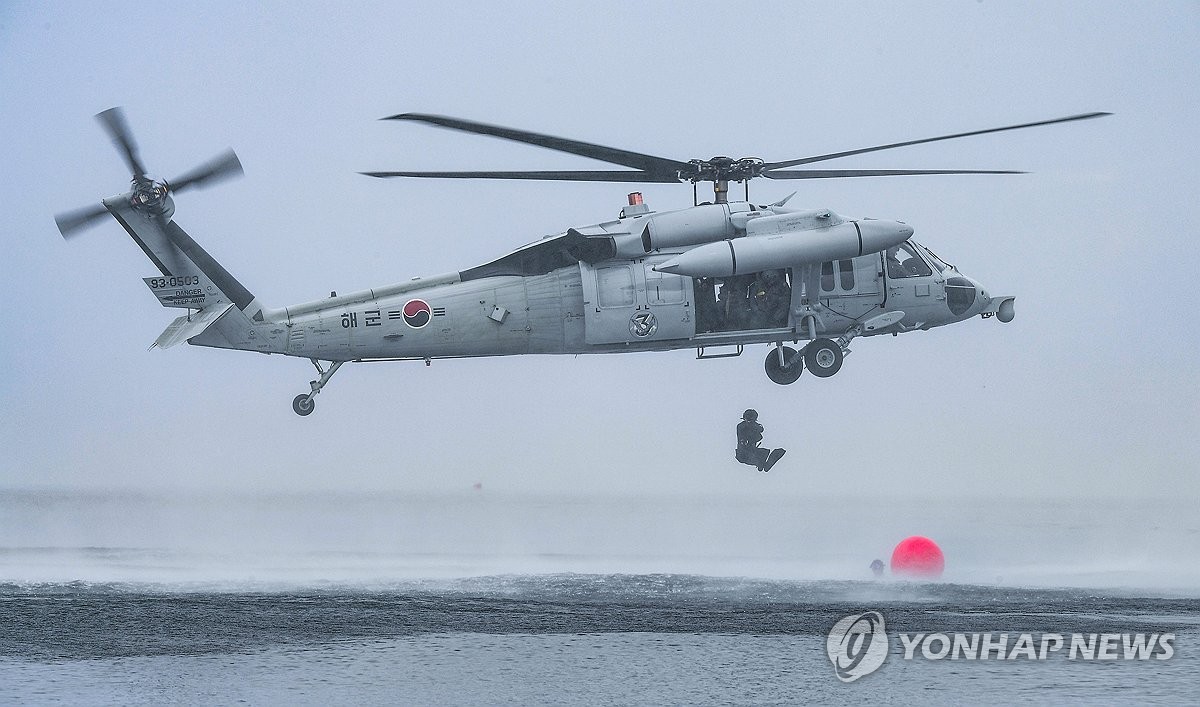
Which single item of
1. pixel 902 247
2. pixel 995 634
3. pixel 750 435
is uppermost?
pixel 902 247

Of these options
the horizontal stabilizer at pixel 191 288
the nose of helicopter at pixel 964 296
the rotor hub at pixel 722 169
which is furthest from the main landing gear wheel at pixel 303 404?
the nose of helicopter at pixel 964 296

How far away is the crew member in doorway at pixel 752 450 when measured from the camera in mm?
22219

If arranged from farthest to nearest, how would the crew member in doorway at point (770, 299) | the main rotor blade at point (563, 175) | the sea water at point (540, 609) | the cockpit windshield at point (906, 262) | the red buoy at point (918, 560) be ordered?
the red buoy at point (918, 560) < the cockpit windshield at point (906, 262) < the crew member in doorway at point (770, 299) < the main rotor blade at point (563, 175) < the sea water at point (540, 609)

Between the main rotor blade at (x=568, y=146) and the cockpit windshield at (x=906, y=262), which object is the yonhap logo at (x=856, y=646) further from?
the main rotor blade at (x=568, y=146)

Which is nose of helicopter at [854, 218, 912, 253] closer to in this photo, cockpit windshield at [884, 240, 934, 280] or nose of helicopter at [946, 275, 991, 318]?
cockpit windshield at [884, 240, 934, 280]

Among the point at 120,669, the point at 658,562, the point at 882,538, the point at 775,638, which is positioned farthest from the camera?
the point at 882,538

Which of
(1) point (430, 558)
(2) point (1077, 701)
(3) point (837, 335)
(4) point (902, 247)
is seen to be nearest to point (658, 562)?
(1) point (430, 558)

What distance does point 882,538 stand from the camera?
2673cm

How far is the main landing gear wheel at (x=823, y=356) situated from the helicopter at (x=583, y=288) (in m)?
0.33

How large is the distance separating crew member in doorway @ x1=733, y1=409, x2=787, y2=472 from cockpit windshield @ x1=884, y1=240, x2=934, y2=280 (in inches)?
129

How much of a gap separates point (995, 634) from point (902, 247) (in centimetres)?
635

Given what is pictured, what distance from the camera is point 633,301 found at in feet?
66.9

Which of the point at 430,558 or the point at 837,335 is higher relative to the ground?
the point at 837,335

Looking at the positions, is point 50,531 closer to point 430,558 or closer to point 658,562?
point 430,558
